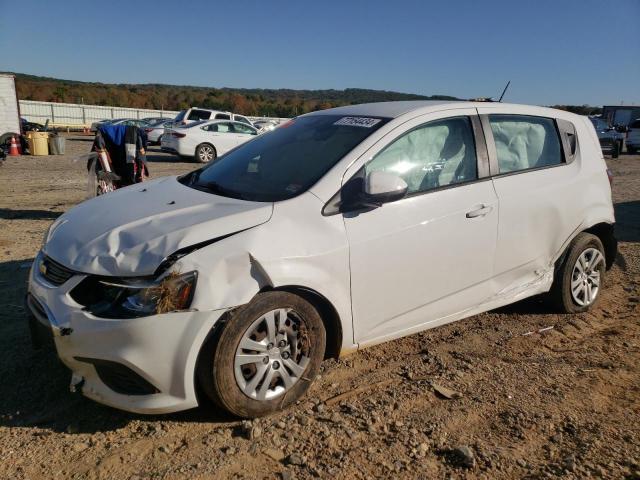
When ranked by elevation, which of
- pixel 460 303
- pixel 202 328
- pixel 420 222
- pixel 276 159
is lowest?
pixel 460 303

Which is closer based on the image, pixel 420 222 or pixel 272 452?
pixel 272 452

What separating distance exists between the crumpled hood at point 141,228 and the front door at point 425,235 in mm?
700

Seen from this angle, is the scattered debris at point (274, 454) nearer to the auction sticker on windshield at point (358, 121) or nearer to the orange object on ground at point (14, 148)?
the auction sticker on windshield at point (358, 121)

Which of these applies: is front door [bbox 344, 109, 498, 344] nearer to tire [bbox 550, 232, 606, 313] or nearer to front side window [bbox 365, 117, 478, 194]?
front side window [bbox 365, 117, 478, 194]

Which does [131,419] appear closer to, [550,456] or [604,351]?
[550,456]

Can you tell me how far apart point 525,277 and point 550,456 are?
67.3 inches

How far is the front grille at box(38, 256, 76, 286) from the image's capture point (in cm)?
282

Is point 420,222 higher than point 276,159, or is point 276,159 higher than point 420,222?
point 276,159

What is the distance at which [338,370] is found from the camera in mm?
3533

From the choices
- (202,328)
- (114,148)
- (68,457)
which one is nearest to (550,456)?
(202,328)

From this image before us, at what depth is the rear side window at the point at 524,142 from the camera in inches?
157

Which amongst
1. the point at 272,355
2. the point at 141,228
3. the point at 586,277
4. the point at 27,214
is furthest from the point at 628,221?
the point at 27,214

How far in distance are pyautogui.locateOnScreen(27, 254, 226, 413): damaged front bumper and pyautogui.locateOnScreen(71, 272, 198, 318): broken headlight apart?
0.04 metres

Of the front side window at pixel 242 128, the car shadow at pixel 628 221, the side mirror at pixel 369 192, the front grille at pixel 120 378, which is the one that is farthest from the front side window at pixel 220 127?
the front grille at pixel 120 378
